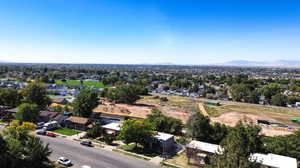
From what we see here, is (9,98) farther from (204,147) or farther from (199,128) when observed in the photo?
(204,147)

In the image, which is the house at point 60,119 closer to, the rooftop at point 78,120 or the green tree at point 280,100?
the rooftop at point 78,120

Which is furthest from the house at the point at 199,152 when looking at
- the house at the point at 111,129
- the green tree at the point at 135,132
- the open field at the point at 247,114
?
the open field at the point at 247,114

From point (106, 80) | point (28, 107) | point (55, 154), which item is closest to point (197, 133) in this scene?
point (55, 154)

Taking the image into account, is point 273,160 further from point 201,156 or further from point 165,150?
point 165,150

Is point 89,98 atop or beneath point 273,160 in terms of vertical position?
atop

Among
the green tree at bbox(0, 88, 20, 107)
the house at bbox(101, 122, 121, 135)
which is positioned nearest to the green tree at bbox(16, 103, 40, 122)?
the green tree at bbox(0, 88, 20, 107)

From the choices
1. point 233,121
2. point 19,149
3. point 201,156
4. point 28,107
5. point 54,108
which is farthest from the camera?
point 233,121

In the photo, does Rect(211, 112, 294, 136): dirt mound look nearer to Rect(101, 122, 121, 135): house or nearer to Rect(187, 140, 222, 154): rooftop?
Rect(187, 140, 222, 154): rooftop
